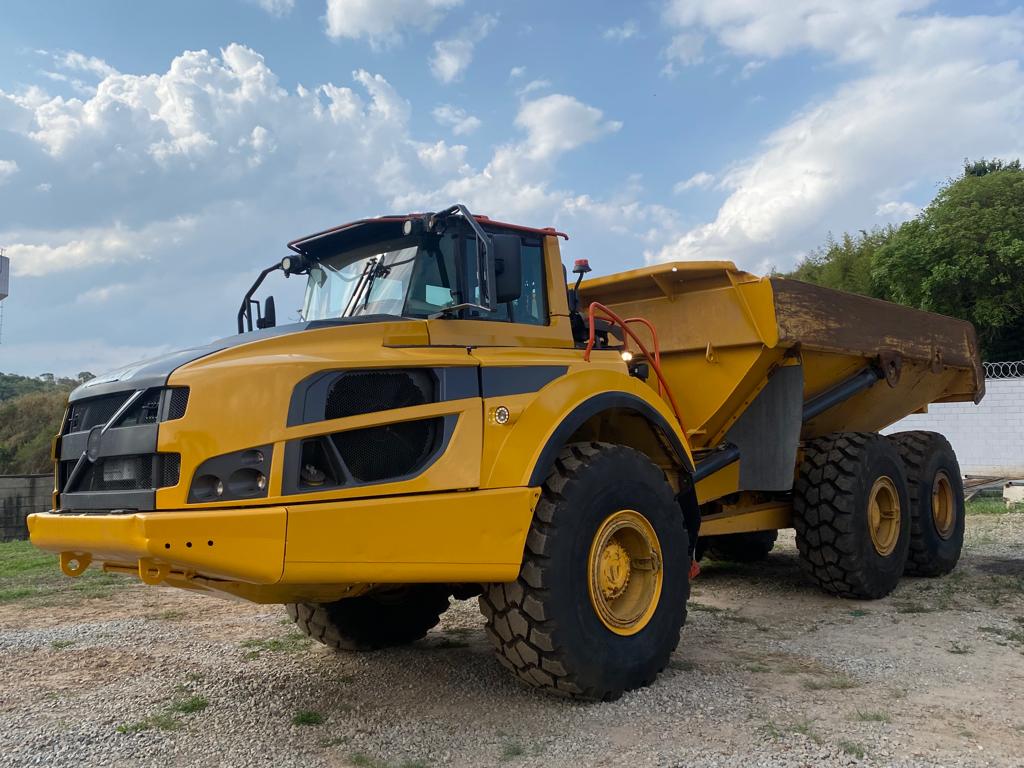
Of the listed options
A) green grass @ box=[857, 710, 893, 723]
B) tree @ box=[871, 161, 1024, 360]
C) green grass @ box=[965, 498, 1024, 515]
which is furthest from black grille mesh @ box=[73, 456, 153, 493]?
tree @ box=[871, 161, 1024, 360]

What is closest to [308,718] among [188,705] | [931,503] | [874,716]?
[188,705]

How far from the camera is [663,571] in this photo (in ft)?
15.5

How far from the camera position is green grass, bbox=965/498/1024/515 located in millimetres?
12633

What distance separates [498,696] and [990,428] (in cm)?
1602

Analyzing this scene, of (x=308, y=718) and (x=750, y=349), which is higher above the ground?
(x=750, y=349)

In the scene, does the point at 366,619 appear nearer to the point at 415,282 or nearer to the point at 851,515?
the point at 415,282

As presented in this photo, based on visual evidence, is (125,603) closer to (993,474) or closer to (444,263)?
(444,263)

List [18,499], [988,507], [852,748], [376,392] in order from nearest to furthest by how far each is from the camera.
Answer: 1. [852,748]
2. [376,392]
3. [988,507]
4. [18,499]

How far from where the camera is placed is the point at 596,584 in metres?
4.36

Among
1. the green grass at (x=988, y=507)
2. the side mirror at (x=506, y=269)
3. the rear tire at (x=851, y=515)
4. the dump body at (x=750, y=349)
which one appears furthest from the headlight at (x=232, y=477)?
the green grass at (x=988, y=507)

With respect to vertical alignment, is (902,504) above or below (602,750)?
above

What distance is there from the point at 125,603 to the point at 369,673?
3.32 meters

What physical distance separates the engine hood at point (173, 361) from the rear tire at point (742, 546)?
225 inches

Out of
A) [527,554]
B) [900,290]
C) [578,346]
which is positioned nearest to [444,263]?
[578,346]
